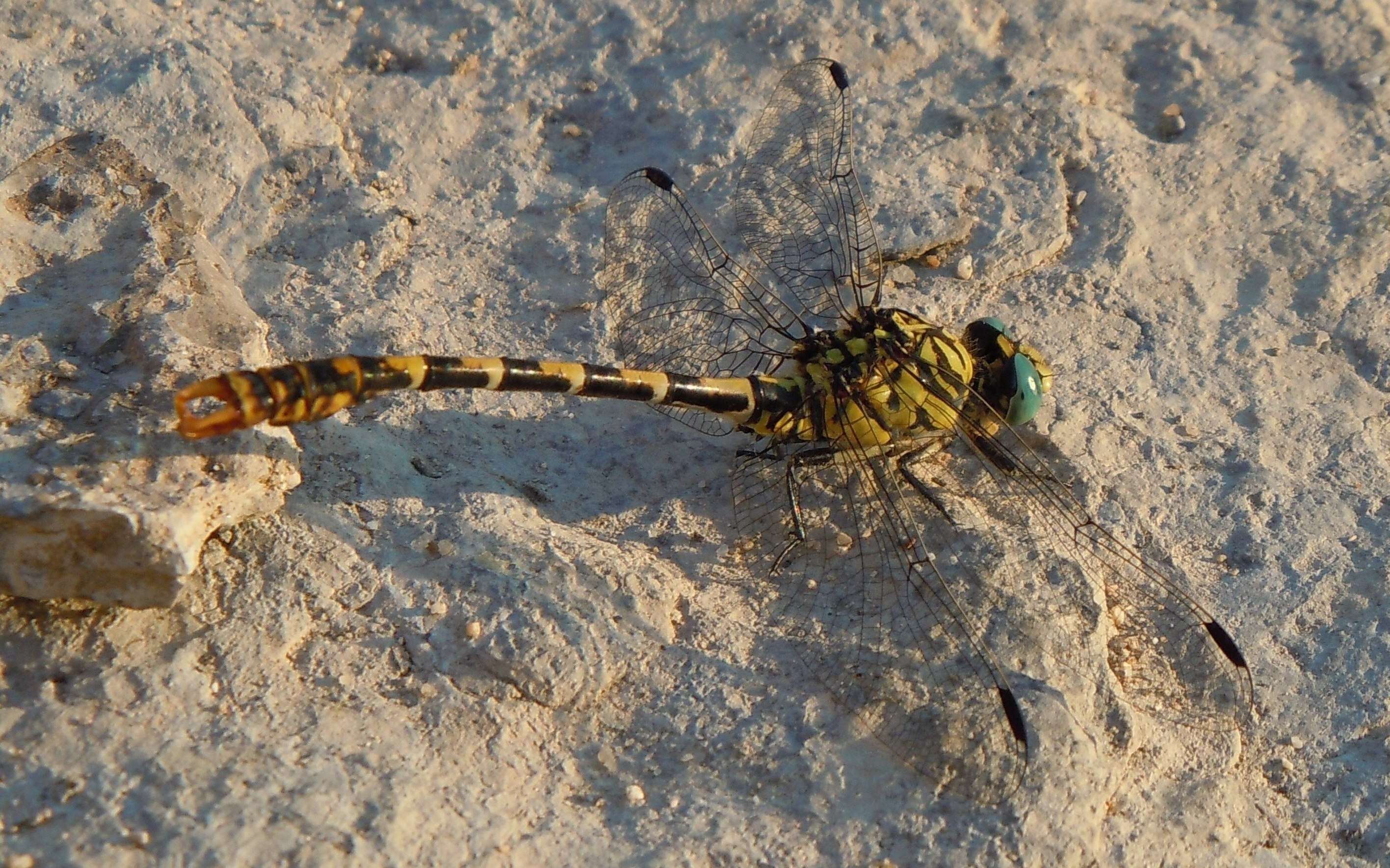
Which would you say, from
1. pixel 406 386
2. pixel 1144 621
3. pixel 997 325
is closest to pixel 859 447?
pixel 997 325

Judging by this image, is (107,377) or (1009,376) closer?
(107,377)

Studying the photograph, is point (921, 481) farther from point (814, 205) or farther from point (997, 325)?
point (814, 205)

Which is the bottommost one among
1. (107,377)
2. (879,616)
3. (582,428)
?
(582,428)

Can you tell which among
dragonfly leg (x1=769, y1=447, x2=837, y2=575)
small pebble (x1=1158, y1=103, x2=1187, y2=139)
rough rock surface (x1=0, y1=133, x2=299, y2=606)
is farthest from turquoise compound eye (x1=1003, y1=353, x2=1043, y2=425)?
rough rock surface (x1=0, y1=133, x2=299, y2=606)

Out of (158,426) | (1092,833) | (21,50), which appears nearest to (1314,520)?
(1092,833)

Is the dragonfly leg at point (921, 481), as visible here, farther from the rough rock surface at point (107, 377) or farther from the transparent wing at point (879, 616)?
the rough rock surface at point (107, 377)

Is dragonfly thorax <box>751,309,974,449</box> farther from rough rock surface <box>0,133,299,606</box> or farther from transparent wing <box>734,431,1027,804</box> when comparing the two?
rough rock surface <box>0,133,299,606</box>
